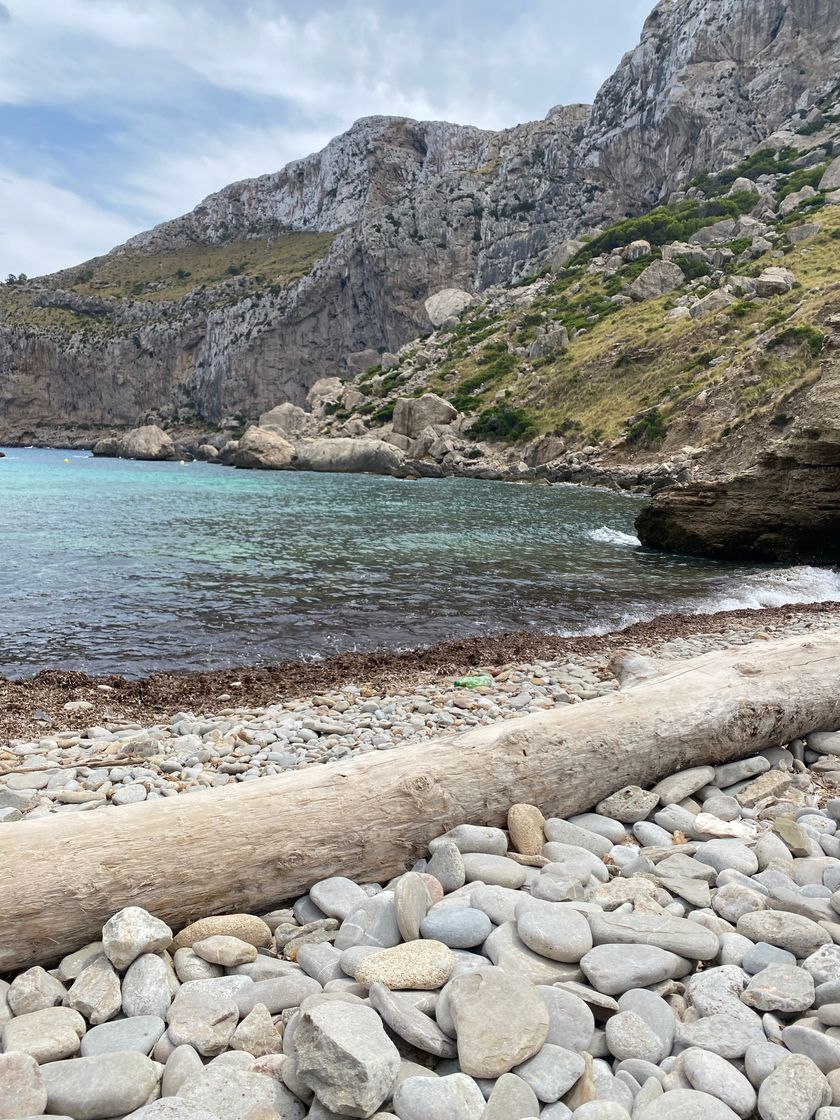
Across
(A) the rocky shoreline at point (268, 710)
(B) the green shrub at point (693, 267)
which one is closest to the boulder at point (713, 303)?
(B) the green shrub at point (693, 267)

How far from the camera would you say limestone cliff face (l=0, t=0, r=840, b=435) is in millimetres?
104125

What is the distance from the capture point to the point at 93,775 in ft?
19.0

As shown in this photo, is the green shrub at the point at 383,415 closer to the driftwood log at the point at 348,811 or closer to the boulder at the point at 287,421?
the boulder at the point at 287,421

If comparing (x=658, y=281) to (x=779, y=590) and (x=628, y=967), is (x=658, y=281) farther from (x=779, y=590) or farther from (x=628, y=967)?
(x=628, y=967)

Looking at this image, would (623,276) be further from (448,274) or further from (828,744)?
(828,744)

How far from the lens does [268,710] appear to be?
8.14 metres

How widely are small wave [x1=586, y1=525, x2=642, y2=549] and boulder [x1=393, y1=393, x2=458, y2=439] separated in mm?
43815

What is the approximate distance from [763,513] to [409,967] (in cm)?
2068

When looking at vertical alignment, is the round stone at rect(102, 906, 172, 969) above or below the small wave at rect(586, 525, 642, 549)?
above

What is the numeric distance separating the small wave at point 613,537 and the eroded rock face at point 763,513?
0.79 meters

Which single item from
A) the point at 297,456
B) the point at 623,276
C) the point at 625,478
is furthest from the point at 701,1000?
the point at 623,276

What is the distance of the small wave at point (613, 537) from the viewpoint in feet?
80.0

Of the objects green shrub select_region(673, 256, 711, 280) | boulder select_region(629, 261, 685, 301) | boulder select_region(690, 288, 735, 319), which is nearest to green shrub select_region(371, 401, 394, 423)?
boulder select_region(629, 261, 685, 301)

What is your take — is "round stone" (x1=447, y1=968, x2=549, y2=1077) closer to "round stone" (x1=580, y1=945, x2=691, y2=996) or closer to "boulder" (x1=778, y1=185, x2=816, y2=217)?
"round stone" (x1=580, y1=945, x2=691, y2=996)
